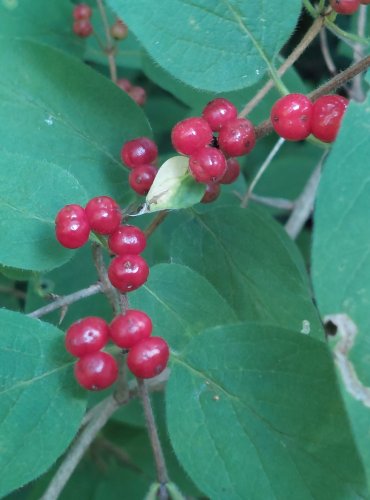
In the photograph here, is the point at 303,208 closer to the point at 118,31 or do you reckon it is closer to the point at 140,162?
the point at 118,31

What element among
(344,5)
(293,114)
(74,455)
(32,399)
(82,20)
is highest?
(344,5)

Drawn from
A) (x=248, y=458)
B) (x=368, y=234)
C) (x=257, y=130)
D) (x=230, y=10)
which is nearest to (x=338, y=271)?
(x=368, y=234)

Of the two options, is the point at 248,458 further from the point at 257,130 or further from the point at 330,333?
the point at 257,130

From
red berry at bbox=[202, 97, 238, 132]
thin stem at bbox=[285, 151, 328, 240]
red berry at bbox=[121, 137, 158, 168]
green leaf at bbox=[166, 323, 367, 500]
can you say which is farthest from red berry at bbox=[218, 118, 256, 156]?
thin stem at bbox=[285, 151, 328, 240]

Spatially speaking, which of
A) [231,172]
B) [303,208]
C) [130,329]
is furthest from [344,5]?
[303,208]

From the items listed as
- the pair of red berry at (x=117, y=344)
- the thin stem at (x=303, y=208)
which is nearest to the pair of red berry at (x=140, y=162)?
the pair of red berry at (x=117, y=344)

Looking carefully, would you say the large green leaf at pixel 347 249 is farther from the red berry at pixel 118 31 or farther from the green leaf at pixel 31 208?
the red berry at pixel 118 31
